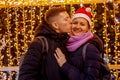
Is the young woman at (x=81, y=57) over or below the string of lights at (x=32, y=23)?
over

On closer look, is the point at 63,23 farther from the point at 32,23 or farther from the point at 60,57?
the point at 32,23

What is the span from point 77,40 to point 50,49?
0.24 metres

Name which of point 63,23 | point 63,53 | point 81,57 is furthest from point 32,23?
point 81,57

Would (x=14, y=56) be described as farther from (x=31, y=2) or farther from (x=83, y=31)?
(x=83, y=31)

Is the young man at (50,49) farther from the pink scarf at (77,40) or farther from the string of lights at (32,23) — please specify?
the string of lights at (32,23)

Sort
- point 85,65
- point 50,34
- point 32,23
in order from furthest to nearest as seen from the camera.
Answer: point 32,23 < point 50,34 < point 85,65

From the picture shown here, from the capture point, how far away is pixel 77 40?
2658 mm

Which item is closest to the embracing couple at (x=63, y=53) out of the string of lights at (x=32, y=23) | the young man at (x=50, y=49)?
the young man at (x=50, y=49)

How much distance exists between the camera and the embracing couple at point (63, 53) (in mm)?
2535

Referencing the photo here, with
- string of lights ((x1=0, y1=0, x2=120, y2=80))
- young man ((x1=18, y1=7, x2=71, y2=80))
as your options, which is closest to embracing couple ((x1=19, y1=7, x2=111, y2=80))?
young man ((x1=18, y1=7, x2=71, y2=80))

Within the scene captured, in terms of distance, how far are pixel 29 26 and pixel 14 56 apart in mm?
675

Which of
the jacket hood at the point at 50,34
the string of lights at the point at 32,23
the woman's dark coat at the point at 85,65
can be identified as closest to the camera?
the woman's dark coat at the point at 85,65

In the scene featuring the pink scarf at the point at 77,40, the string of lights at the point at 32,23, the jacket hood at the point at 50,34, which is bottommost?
the string of lights at the point at 32,23

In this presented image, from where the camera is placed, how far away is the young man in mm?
2543
